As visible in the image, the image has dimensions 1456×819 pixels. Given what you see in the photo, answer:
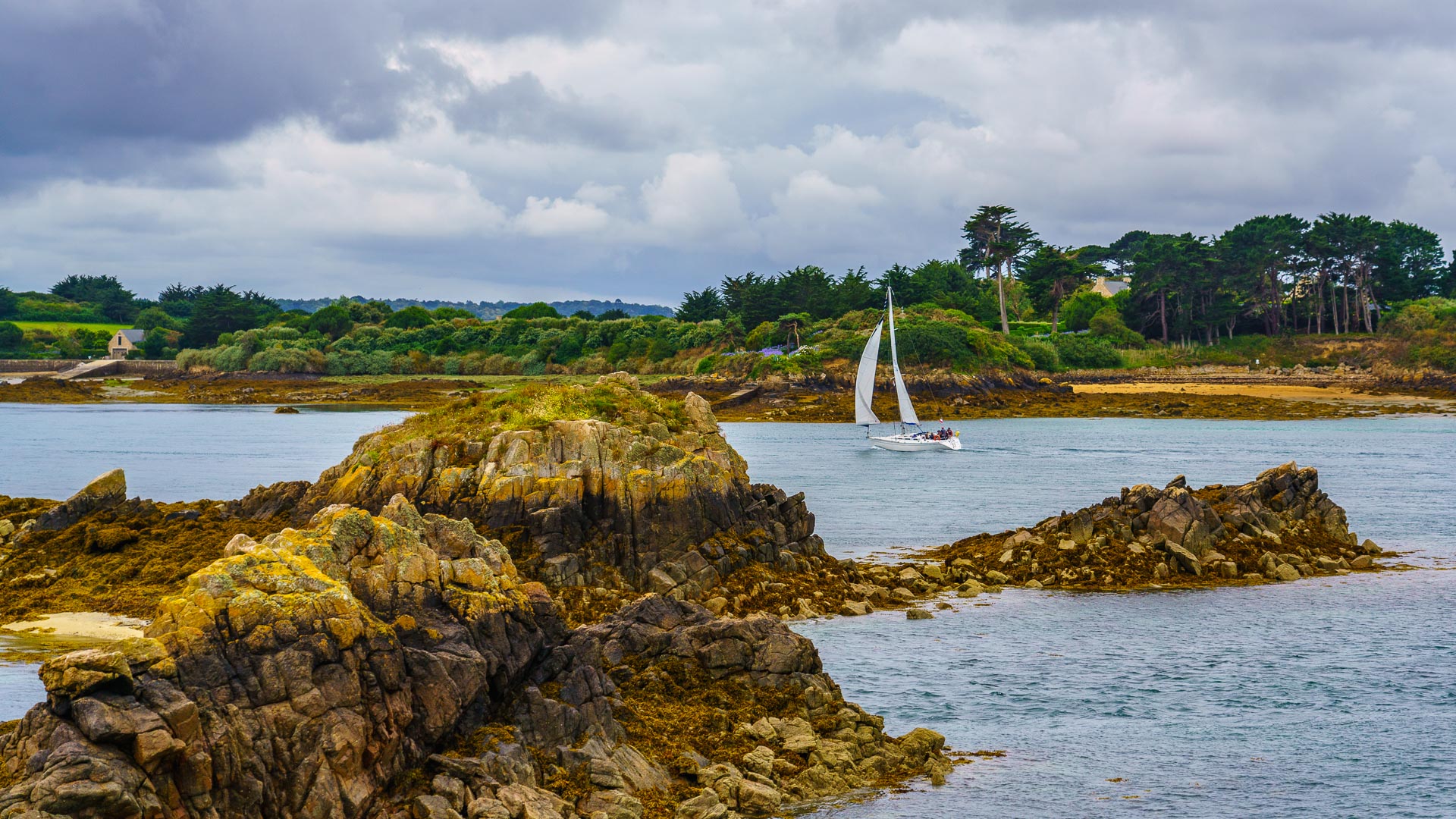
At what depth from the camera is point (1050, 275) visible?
131875 millimetres

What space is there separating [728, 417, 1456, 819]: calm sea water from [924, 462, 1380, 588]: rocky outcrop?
3.26 ft

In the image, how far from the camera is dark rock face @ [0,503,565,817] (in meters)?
10.2

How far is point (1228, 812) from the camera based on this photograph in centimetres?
1485

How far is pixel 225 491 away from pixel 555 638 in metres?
35.0

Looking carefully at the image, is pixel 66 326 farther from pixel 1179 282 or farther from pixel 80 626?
pixel 80 626

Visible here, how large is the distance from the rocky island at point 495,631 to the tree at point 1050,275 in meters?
104

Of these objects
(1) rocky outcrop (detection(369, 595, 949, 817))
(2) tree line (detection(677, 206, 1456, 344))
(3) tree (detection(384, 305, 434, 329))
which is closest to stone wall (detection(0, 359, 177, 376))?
(3) tree (detection(384, 305, 434, 329))

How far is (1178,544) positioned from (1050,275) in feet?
348

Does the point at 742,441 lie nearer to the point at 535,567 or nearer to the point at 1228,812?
the point at 535,567

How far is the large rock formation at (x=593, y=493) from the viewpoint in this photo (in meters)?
24.9

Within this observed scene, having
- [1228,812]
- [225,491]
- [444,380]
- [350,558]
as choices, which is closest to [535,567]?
[350,558]

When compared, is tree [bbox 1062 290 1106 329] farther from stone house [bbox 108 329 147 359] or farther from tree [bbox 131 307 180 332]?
tree [bbox 131 307 180 332]

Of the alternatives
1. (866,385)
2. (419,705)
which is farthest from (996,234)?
(419,705)

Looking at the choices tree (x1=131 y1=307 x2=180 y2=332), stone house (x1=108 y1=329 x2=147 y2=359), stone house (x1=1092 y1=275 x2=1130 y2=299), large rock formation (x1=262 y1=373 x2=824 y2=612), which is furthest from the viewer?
tree (x1=131 y1=307 x2=180 y2=332)
